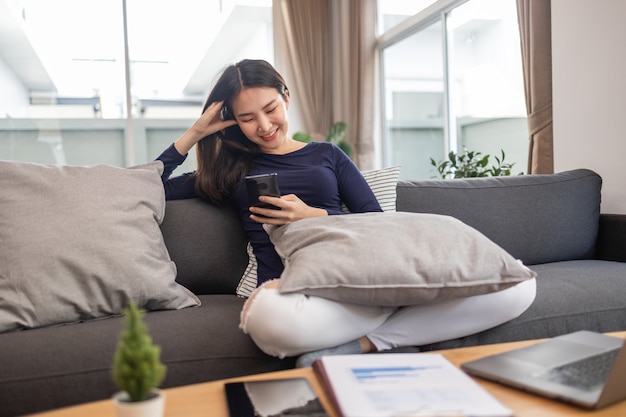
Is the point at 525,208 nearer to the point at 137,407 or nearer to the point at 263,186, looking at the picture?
the point at 263,186

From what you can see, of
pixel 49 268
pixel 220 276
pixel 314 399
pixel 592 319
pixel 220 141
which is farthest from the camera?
pixel 220 141

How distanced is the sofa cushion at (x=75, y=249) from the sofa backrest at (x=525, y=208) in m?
0.90

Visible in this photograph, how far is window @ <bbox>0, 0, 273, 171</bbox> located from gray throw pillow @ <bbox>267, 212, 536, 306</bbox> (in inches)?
154

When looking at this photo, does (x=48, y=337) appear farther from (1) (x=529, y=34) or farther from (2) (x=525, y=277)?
(1) (x=529, y=34)

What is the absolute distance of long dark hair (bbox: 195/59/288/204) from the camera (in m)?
1.91

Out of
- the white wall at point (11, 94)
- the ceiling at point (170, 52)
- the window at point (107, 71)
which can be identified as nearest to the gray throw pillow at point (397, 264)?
the window at point (107, 71)

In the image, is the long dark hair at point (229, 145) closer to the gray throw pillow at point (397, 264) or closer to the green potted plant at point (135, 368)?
the gray throw pillow at point (397, 264)

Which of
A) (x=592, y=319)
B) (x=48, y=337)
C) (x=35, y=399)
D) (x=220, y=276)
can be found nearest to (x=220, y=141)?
(x=220, y=276)

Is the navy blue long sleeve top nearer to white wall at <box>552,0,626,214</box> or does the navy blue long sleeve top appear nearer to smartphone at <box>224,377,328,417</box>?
smartphone at <box>224,377,328,417</box>

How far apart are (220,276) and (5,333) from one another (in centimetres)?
65

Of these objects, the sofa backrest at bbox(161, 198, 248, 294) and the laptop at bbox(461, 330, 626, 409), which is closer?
the laptop at bbox(461, 330, 626, 409)

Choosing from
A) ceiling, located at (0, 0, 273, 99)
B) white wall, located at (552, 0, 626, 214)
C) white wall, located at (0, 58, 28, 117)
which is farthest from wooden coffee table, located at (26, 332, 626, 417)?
white wall, located at (0, 58, 28, 117)

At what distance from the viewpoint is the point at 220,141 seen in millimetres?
2004

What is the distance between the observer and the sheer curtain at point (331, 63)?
5.41 meters
